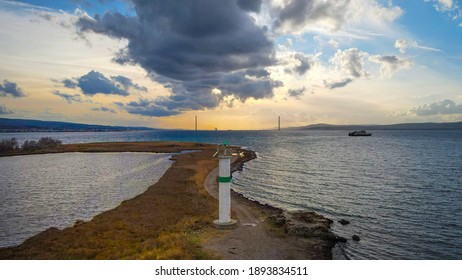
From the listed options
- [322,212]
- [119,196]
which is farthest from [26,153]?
[322,212]

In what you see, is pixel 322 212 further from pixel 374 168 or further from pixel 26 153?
pixel 26 153

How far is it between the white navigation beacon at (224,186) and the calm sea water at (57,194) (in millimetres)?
15095

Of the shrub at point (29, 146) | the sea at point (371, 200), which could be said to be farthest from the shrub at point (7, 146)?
the sea at point (371, 200)

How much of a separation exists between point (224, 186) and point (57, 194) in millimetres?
31068

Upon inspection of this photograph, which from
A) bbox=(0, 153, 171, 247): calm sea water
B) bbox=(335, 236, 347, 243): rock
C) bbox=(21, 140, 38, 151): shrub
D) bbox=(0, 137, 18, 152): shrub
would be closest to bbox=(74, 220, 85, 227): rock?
bbox=(0, 153, 171, 247): calm sea water

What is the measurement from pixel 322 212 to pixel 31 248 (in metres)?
26.1

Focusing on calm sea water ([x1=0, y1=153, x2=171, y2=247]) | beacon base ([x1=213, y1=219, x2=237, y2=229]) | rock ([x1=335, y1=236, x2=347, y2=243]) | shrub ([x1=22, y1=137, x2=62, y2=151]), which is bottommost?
calm sea water ([x1=0, y1=153, x2=171, y2=247])

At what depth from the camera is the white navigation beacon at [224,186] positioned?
899 inches

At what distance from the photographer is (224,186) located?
76.1ft

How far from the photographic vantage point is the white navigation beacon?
22.8 metres

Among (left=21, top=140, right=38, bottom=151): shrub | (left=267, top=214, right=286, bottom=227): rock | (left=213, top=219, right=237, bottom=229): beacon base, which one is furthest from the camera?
(left=21, top=140, right=38, bottom=151): shrub

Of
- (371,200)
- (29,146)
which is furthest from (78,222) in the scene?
(29,146)

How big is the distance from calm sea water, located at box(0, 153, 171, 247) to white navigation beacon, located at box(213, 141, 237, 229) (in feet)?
49.5

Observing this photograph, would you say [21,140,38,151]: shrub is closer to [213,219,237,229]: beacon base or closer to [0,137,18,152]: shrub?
[0,137,18,152]: shrub
